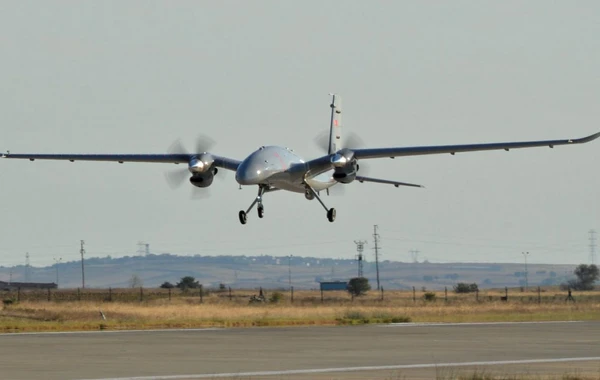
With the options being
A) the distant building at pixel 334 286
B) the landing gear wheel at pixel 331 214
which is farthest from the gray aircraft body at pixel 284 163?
the distant building at pixel 334 286

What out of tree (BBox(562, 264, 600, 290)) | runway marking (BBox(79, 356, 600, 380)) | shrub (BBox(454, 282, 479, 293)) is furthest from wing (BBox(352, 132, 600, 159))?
tree (BBox(562, 264, 600, 290))

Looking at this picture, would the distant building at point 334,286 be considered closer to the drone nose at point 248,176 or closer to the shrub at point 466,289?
the shrub at point 466,289

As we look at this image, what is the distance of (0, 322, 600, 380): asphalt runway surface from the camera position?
31359mm

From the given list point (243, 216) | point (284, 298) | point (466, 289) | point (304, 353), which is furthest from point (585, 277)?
point (304, 353)

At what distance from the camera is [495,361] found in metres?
35.2

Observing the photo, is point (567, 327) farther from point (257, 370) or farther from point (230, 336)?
point (257, 370)

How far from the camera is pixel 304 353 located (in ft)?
124

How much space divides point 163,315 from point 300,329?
18.2 m

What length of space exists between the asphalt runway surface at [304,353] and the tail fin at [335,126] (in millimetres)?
11107

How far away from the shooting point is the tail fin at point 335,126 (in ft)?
199

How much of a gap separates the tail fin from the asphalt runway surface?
11.1 m

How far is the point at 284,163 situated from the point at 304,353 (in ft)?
46.4

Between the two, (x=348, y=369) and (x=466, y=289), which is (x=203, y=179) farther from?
(x=466, y=289)

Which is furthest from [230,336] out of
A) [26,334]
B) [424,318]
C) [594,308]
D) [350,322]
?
[594,308]
